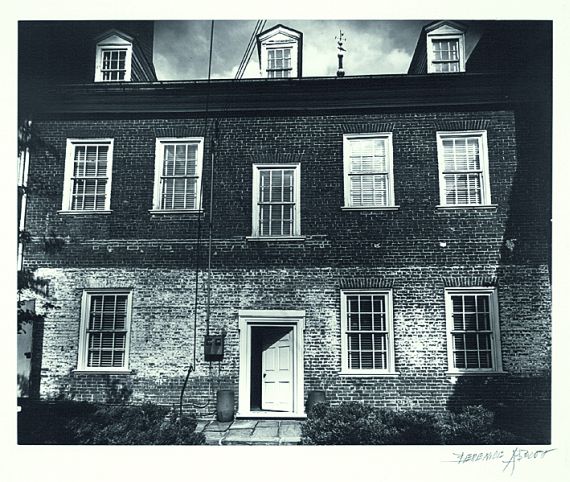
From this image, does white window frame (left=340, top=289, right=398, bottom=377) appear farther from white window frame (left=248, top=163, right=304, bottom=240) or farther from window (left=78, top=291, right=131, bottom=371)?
window (left=78, top=291, right=131, bottom=371)

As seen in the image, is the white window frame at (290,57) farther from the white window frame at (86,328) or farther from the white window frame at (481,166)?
the white window frame at (86,328)

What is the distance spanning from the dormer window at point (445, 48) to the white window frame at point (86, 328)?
669cm

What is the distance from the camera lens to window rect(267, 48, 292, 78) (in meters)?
9.21

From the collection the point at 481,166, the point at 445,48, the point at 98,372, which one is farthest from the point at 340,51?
the point at 98,372

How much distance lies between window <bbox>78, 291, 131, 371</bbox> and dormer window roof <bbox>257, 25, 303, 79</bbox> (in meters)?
4.75

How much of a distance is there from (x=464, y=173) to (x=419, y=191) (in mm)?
837

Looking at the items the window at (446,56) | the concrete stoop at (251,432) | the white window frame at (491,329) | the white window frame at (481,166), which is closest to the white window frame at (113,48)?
the window at (446,56)

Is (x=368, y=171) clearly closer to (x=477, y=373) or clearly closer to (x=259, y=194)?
(x=259, y=194)

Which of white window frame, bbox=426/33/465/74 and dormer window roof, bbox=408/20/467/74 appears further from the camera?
white window frame, bbox=426/33/465/74

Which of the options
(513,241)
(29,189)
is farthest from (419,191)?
(29,189)
